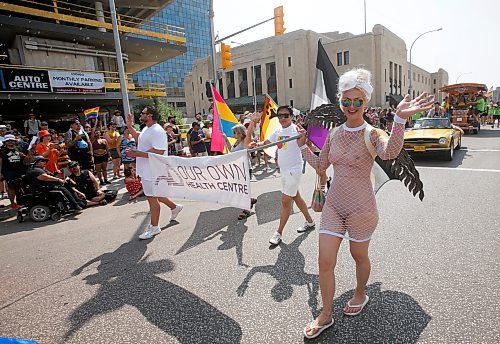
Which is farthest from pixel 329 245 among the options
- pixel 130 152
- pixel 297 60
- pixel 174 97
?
pixel 174 97

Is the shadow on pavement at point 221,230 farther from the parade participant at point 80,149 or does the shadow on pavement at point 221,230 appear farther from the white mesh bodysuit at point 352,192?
the parade participant at point 80,149

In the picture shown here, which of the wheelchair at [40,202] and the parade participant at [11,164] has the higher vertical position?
the parade participant at [11,164]

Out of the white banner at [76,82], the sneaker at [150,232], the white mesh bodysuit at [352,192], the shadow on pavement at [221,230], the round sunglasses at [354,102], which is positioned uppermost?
the white banner at [76,82]

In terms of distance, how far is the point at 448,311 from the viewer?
8.65 ft

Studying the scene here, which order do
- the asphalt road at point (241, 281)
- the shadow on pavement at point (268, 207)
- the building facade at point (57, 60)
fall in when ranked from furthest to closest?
the building facade at point (57, 60)
the shadow on pavement at point (268, 207)
the asphalt road at point (241, 281)

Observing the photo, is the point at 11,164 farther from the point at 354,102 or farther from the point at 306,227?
the point at 354,102

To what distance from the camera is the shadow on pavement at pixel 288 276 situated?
3016 millimetres

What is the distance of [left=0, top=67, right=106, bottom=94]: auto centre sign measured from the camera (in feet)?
50.6

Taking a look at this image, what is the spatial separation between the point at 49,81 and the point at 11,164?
11384 mm

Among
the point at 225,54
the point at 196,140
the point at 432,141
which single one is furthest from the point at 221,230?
the point at 225,54

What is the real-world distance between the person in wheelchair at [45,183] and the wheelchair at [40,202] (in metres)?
0.02

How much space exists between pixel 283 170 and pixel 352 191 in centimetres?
193

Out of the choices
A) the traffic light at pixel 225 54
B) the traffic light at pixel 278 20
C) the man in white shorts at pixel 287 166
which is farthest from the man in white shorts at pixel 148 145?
the traffic light at pixel 225 54

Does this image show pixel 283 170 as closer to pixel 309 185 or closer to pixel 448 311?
pixel 448 311
